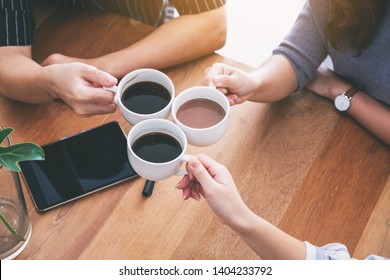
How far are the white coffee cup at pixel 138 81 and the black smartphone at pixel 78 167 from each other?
0.58 ft

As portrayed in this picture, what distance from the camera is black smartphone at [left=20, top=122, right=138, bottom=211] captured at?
3.41 ft

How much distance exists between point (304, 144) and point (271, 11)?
40.0 inches

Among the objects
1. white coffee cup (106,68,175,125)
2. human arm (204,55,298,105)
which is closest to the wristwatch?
human arm (204,55,298,105)

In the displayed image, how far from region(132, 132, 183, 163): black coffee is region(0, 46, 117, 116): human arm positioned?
14cm

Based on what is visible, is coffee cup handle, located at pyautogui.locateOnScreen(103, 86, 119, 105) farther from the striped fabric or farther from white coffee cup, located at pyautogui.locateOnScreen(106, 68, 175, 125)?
the striped fabric

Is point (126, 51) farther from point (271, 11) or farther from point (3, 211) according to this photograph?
point (271, 11)

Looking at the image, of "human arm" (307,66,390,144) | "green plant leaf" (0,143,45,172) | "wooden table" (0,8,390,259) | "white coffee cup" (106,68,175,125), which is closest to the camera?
"green plant leaf" (0,143,45,172)

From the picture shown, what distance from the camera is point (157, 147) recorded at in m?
0.90

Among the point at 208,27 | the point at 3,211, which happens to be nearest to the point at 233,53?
the point at 208,27

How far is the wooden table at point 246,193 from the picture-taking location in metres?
1.00

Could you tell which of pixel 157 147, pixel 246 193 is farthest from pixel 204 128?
pixel 246 193

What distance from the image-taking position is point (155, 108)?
37.6 inches

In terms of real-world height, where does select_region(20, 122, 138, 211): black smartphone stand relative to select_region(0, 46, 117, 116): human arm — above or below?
below
